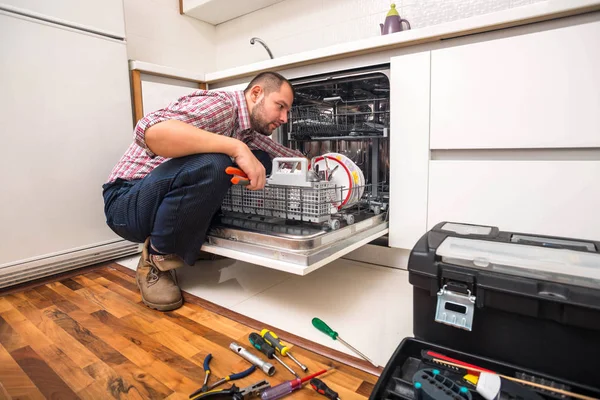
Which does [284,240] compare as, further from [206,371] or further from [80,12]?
[80,12]

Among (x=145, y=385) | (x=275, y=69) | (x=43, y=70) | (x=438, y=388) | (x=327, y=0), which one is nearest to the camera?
(x=438, y=388)

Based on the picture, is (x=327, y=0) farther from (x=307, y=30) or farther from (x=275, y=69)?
(x=275, y=69)

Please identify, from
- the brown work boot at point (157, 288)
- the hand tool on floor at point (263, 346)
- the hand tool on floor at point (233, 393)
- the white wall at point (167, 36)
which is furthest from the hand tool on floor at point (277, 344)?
the white wall at point (167, 36)

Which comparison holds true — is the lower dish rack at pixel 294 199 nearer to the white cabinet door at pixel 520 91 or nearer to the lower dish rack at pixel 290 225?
the lower dish rack at pixel 290 225

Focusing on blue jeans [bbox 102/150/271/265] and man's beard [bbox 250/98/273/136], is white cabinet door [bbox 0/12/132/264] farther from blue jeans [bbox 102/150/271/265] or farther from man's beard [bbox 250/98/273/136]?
man's beard [bbox 250/98/273/136]

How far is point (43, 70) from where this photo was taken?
1227 millimetres

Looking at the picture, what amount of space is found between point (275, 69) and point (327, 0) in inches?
26.4

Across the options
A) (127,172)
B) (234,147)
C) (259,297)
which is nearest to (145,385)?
(259,297)

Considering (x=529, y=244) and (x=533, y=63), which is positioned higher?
(x=533, y=63)

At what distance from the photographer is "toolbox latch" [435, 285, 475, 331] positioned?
0.63 m

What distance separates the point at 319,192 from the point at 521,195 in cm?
59

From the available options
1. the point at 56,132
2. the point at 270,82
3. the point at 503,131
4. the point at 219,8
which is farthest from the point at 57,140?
the point at 503,131

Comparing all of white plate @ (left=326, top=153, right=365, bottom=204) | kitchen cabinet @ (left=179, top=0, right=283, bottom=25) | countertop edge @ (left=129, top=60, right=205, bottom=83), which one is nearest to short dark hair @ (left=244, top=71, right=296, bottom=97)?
white plate @ (left=326, top=153, right=365, bottom=204)

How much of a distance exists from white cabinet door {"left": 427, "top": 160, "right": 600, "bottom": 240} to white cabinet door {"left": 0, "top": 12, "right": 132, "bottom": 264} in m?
1.30
